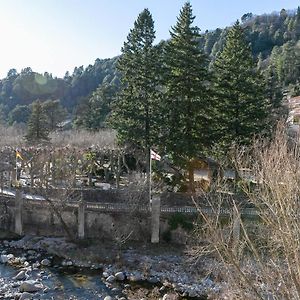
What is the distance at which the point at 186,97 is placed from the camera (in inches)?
1153

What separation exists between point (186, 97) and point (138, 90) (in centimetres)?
398

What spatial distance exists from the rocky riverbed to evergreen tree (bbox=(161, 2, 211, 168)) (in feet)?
26.2

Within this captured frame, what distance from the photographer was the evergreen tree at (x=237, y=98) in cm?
2900

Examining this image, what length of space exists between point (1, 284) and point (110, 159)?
16743 mm

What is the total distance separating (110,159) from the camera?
35656 mm

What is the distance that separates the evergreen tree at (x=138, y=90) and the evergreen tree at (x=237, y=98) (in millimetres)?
4739

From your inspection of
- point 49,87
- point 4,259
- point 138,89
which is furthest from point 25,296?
point 49,87

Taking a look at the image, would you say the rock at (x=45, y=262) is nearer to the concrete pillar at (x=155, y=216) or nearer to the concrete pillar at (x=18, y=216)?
the concrete pillar at (x=18, y=216)

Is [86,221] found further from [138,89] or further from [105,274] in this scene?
[138,89]

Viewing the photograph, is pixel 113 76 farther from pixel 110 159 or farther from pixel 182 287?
pixel 182 287

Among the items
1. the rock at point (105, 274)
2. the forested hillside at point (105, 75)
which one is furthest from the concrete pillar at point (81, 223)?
the forested hillside at point (105, 75)

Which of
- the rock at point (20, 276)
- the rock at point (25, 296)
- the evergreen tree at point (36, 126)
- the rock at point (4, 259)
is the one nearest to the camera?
the rock at point (25, 296)

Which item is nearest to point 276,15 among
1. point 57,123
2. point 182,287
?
point 57,123

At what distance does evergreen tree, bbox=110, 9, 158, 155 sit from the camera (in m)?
30.4
